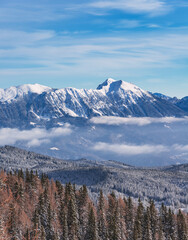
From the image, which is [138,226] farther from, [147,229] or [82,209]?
[82,209]

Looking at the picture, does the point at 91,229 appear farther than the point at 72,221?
No

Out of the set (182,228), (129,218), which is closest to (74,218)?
(129,218)

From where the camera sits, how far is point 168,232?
136375 mm

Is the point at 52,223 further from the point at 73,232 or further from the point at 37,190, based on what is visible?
the point at 37,190

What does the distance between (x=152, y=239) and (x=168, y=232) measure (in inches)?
416

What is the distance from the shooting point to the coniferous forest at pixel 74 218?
351ft

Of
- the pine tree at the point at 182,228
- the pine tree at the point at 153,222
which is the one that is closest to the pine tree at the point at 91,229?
the pine tree at the point at 153,222

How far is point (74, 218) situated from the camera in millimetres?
117062

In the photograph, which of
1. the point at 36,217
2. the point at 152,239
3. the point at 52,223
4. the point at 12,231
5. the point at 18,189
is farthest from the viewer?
the point at 152,239

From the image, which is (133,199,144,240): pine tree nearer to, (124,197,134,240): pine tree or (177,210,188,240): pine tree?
(124,197,134,240): pine tree

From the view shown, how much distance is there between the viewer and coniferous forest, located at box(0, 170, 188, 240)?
107 metres

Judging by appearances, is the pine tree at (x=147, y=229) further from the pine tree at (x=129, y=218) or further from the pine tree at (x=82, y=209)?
the pine tree at (x=82, y=209)

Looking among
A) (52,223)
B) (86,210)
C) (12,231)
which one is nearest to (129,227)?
(86,210)

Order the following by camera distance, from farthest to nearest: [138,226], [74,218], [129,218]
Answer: [129,218]
[138,226]
[74,218]
